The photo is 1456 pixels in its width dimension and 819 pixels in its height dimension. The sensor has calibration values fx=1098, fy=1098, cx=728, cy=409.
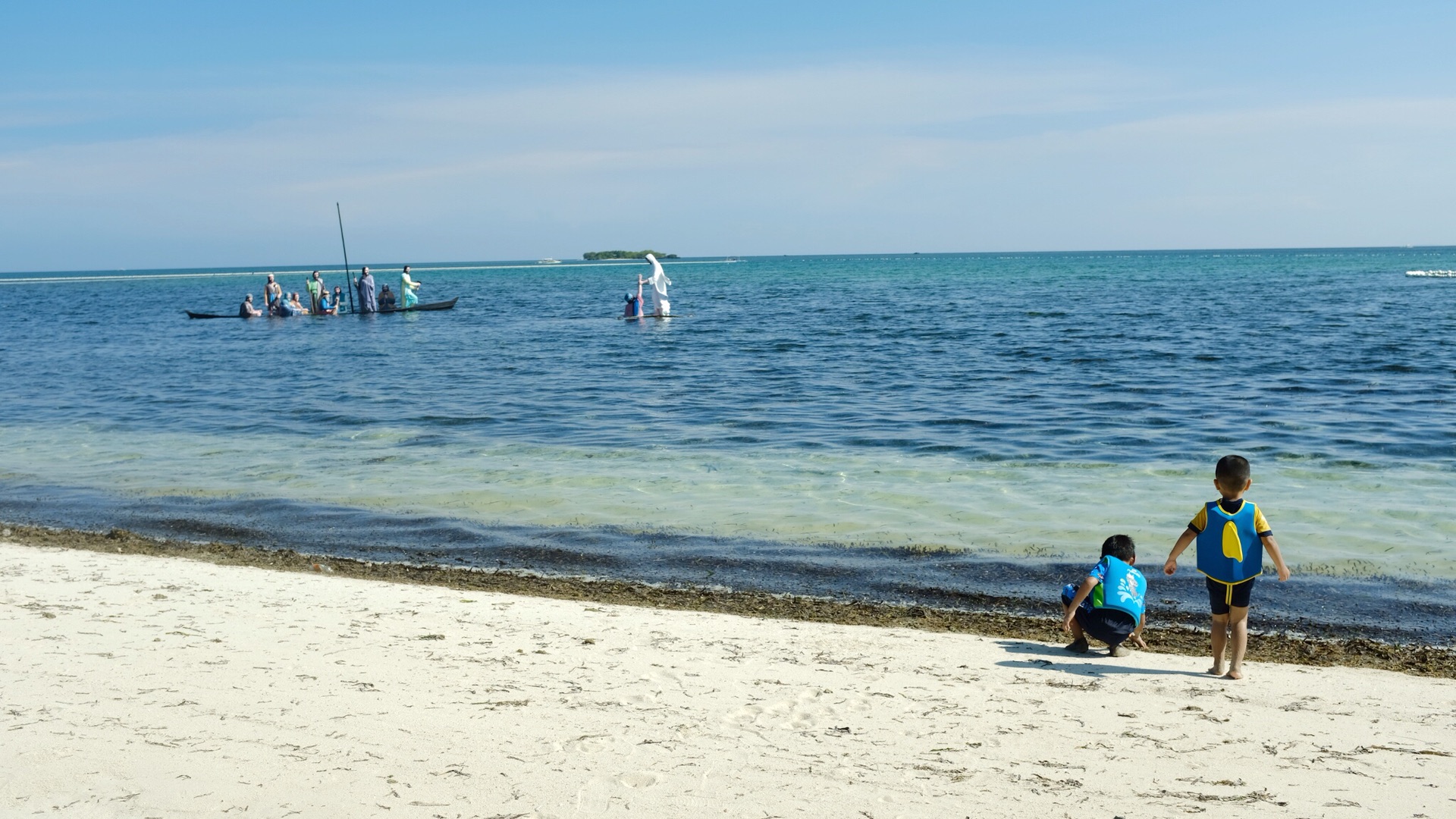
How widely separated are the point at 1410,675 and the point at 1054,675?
1.99 metres

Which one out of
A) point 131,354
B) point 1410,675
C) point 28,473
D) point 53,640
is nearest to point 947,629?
point 1410,675

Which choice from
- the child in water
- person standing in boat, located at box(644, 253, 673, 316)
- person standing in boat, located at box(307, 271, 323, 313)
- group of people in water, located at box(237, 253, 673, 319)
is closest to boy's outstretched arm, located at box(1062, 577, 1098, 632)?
the child in water

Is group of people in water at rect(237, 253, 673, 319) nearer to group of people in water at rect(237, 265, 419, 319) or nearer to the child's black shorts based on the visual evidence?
group of people in water at rect(237, 265, 419, 319)

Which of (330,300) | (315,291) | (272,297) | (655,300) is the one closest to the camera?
(655,300)

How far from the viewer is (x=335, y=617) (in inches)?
272

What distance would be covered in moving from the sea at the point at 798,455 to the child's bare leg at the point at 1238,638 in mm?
1724

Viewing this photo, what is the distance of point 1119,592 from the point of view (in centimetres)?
633

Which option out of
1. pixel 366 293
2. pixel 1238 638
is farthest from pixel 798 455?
pixel 366 293

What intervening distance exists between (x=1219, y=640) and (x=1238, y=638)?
0.43 ft

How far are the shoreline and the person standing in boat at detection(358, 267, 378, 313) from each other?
34.7 metres

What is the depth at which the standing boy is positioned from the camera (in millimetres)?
5812

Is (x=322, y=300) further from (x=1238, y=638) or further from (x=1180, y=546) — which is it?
(x=1238, y=638)

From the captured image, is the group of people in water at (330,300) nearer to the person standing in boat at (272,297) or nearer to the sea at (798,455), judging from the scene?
the person standing in boat at (272,297)

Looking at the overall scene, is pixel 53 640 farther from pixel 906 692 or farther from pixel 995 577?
pixel 995 577
